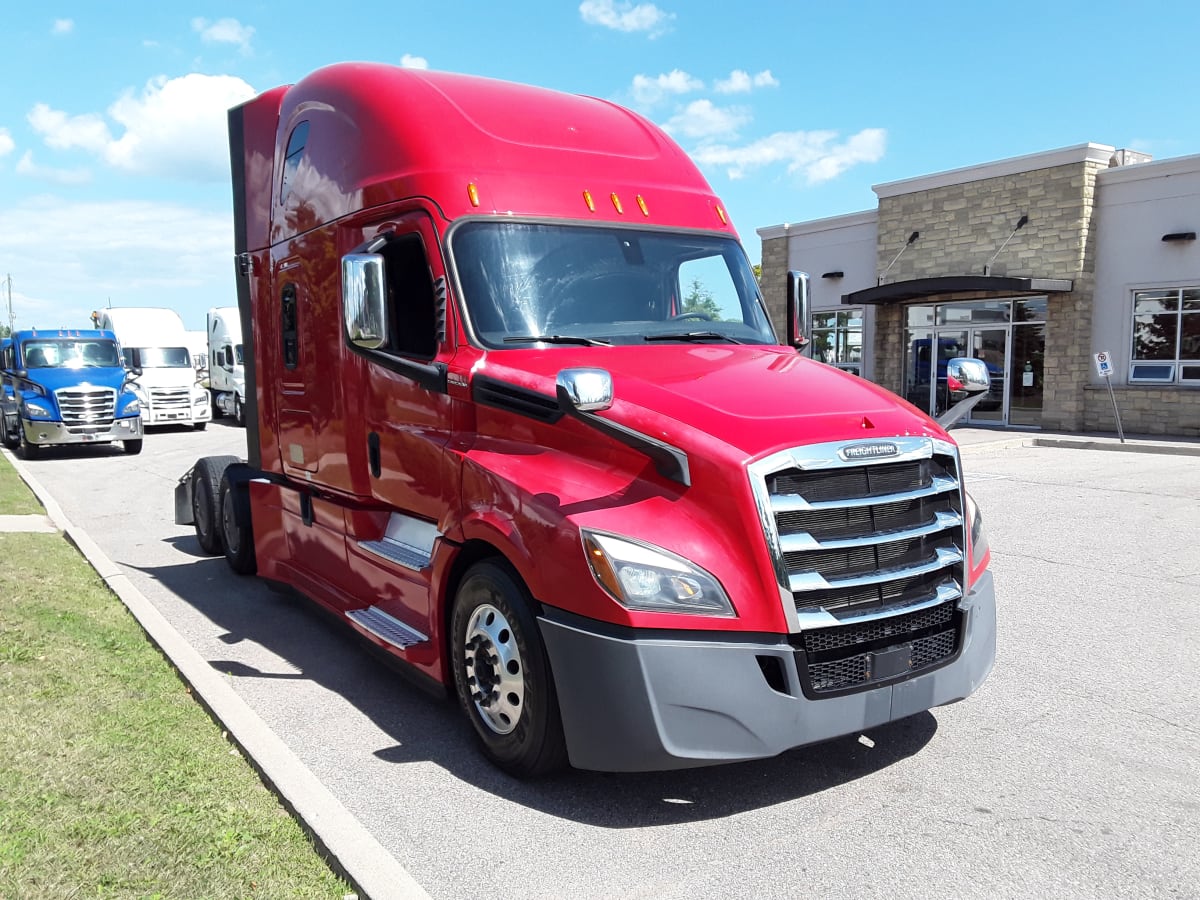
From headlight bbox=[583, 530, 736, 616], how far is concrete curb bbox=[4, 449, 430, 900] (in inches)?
47.1

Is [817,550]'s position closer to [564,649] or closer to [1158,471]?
[564,649]

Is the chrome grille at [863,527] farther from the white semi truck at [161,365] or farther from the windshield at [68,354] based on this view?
the white semi truck at [161,365]

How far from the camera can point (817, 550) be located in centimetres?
374

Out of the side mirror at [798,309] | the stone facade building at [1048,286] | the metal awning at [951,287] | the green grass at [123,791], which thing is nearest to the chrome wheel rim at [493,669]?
the green grass at [123,791]

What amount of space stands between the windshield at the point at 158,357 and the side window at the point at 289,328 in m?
20.9

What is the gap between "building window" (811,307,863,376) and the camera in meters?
27.3

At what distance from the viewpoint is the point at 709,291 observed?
5.45 m

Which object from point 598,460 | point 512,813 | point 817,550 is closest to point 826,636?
point 817,550

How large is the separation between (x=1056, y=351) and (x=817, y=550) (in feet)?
67.8

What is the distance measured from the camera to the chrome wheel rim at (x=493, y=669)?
411 centimetres

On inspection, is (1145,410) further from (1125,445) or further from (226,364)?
(226,364)

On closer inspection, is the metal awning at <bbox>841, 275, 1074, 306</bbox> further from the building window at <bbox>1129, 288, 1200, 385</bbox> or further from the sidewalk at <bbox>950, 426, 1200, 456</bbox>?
the sidewalk at <bbox>950, 426, 1200, 456</bbox>

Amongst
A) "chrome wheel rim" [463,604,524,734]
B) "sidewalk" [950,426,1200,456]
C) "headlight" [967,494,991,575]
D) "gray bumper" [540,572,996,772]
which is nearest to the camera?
"gray bumper" [540,572,996,772]

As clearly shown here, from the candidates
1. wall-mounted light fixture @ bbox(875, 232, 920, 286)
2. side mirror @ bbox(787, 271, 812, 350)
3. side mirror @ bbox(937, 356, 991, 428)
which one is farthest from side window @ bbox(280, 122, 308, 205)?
wall-mounted light fixture @ bbox(875, 232, 920, 286)
